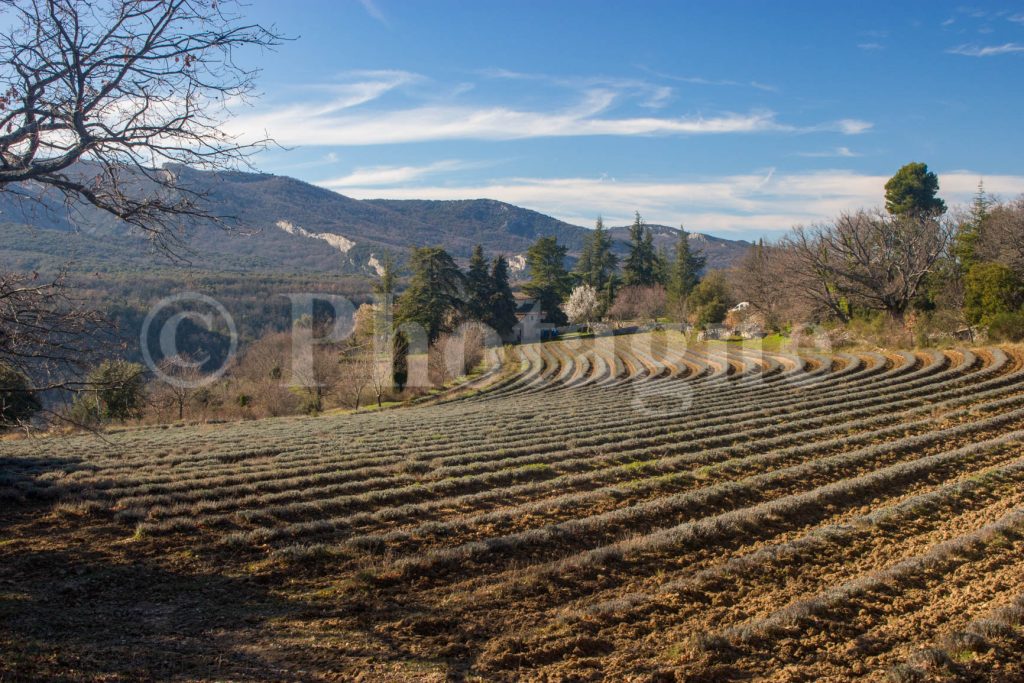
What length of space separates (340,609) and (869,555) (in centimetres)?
623

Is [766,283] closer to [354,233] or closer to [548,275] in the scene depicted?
[548,275]

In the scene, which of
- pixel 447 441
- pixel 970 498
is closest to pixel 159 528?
pixel 447 441

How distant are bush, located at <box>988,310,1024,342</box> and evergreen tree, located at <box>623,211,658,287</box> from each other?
2099 inches

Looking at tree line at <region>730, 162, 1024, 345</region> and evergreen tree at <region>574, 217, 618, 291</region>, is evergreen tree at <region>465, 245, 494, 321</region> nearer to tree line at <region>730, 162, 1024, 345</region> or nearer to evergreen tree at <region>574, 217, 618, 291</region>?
evergreen tree at <region>574, 217, 618, 291</region>

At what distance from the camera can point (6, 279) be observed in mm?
6391

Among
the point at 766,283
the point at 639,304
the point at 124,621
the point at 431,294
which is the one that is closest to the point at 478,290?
the point at 431,294

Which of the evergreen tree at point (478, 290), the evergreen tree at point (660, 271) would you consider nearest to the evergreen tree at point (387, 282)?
the evergreen tree at point (478, 290)

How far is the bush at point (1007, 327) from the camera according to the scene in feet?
105

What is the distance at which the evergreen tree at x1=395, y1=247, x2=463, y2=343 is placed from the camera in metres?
62.1

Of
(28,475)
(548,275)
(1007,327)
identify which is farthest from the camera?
(548,275)

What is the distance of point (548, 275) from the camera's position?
84.5 m

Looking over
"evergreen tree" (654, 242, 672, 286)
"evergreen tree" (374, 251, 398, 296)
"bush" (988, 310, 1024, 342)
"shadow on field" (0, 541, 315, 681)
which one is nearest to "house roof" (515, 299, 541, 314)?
"evergreen tree" (654, 242, 672, 286)

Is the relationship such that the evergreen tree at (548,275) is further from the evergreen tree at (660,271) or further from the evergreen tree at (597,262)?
the evergreen tree at (660,271)

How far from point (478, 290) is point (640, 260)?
26.7 meters
